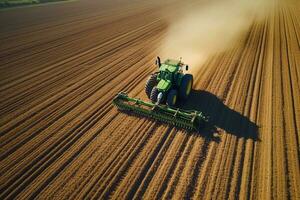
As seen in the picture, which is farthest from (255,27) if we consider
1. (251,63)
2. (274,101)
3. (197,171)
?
(197,171)

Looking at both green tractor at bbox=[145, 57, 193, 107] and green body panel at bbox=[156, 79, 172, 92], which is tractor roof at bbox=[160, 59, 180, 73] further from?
green body panel at bbox=[156, 79, 172, 92]

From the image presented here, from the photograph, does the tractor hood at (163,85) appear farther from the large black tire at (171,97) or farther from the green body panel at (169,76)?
the large black tire at (171,97)

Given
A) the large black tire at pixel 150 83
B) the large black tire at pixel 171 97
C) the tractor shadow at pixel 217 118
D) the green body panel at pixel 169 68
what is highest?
the green body panel at pixel 169 68

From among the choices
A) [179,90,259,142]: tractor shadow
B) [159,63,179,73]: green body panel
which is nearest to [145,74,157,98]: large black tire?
[159,63,179,73]: green body panel

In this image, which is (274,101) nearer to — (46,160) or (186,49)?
(186,49)

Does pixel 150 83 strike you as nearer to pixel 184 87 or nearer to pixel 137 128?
pixel 184 87

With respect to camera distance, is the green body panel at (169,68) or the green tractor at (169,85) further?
the green body panel at (169,68)

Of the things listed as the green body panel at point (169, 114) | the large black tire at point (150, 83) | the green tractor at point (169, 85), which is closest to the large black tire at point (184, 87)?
the green tractor at point (169, 85)
